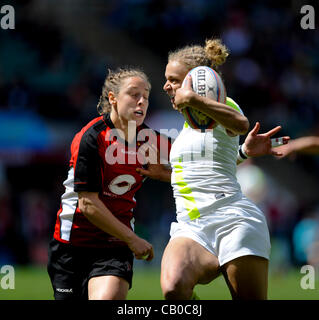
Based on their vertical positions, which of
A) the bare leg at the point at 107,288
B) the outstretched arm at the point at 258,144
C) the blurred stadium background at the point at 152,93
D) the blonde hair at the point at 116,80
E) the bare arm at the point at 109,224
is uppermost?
the blurred stadium background at the point at 152,93

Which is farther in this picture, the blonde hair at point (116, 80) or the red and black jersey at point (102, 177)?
the blonde hair at point (116, 80)

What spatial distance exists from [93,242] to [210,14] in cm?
1388

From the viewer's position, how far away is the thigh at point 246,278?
167 inches

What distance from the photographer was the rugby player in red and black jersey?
14.8ft

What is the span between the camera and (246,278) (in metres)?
4.25

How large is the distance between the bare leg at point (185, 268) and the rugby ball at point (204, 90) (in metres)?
0.82

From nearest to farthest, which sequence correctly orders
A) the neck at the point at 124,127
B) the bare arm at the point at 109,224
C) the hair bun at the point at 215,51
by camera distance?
the bare arm at the point at 109,224
the hair bun at the point at 215,51
the neck at the point at 124,127

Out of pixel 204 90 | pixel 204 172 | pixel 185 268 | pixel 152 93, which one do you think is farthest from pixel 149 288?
pixel 152 93

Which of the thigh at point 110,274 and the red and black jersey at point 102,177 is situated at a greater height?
the red and black jersey at point 102,177

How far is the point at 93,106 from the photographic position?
1508 cm

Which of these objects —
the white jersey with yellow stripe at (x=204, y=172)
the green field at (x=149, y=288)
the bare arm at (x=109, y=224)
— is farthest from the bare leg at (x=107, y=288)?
the green field at (x=149, y=288)

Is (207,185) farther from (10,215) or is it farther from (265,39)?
(265,39)

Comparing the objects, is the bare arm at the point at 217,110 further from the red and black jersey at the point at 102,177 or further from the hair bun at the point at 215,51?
the red and black jersey at the point at 102,177
